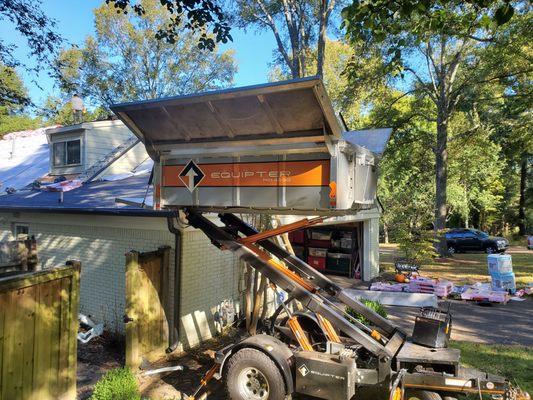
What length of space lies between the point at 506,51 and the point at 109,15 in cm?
2566

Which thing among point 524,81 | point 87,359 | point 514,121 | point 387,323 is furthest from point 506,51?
point 87,359

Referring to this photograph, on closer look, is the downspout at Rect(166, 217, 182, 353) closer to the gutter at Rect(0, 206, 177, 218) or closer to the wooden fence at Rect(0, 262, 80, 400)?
the gutter at Rect(0, 206, 177, 218)

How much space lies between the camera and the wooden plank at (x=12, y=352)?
433 centimetres

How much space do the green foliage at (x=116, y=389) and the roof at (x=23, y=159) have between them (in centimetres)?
1248

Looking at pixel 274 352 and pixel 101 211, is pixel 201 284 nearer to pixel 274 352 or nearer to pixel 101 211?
pixel 101 211

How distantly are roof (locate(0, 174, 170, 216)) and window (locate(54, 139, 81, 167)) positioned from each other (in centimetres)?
221

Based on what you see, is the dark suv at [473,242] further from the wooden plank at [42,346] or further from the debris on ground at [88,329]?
the wooden plank at [42,346]

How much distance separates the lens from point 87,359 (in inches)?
290

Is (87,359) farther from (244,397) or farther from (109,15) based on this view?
(109,15)

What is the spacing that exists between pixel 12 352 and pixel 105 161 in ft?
36.4

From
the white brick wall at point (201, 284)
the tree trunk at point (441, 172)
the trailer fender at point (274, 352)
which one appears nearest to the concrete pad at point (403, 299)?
the white brick wall at point (201, 284)

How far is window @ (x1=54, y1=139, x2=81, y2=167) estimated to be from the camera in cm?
1512

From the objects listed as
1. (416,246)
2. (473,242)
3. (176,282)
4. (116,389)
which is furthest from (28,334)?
(473,242)

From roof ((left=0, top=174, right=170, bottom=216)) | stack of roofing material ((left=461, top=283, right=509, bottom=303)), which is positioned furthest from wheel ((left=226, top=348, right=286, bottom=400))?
stack of roofing material ((left=461, top=283, right=509, bottom=303))
